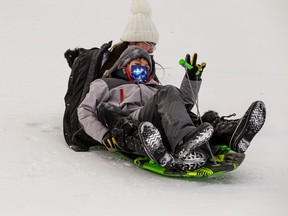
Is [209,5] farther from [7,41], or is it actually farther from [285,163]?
[285,163]

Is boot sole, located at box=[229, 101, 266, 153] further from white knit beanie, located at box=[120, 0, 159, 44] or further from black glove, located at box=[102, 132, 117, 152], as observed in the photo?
white knit beanie, located at box=[120, 0, 159, 44]

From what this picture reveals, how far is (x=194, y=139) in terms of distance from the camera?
9.20ft

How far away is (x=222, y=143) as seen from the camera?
3.10 metres

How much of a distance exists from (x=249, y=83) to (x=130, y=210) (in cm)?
398

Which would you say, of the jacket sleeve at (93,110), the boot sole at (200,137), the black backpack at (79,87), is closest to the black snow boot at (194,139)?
the boot sole at (200,137)

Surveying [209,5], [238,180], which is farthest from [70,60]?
[209,5]

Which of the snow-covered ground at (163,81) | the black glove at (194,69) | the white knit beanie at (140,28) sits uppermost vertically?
the white knit beanie at (140,28)

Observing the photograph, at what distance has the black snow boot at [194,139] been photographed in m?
2.80

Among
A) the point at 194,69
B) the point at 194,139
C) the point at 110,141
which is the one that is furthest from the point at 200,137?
the point at 194,69

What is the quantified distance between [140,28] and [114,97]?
0.98 metres

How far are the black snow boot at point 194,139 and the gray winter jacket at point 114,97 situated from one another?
54 centimetres

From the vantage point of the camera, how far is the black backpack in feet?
11.8

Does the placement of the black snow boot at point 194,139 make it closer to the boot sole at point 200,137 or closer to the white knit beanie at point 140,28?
the boot sole at point 200,137

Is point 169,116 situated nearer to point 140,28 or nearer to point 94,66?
point 94,66
